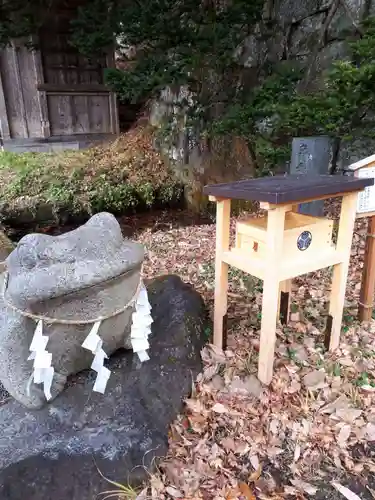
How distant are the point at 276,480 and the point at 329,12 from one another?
5.84 m

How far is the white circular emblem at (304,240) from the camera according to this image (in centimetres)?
223

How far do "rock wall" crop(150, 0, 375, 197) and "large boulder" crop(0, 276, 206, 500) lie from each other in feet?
12.1

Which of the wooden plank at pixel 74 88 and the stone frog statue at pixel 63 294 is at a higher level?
the wooden plank at pixel 74 88

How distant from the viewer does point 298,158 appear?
3.97 metres

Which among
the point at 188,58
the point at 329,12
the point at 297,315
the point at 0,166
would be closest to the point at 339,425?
the point at 297,315

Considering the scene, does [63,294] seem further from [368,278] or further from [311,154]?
[311,154]

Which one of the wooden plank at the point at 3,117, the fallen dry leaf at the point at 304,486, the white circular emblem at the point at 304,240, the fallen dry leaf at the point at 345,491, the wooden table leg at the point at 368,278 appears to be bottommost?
the fallen dry leaf at the point at 345,491

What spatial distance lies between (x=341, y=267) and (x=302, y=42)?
4647 millimetres

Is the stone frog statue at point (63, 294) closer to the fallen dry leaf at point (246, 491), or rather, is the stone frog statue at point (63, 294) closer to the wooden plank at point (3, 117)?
the fallen dry leaf at point (246, 491)

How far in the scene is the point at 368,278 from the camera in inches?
111

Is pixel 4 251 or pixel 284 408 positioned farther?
pixel 4 251

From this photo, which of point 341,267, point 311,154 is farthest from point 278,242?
point 311,154

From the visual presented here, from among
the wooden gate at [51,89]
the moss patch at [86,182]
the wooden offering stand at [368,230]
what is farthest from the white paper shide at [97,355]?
the wooden gate at [51,89]

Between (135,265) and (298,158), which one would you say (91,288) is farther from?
(298,158)
